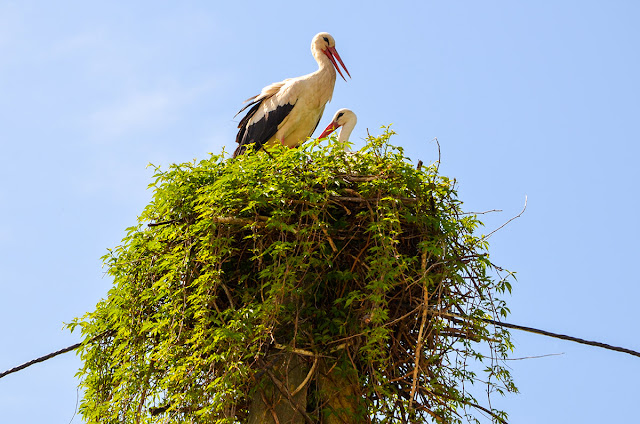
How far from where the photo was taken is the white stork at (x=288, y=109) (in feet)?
23.0

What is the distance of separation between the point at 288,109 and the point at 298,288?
9.19 feet

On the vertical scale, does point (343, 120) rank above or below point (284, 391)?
above

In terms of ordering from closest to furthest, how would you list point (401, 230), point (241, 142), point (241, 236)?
point (401, 230), point (241, 236), point (241, 142)

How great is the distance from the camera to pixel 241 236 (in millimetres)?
4879

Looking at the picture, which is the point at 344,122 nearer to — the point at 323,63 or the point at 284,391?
the point at 323,63

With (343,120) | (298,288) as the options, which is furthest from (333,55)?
(298,288)

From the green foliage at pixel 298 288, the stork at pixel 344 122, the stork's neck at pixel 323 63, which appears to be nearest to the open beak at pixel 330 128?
the stork at pixel 344 122

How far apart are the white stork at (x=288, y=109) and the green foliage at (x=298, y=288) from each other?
A: 6.76ft

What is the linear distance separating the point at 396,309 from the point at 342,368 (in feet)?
1.55

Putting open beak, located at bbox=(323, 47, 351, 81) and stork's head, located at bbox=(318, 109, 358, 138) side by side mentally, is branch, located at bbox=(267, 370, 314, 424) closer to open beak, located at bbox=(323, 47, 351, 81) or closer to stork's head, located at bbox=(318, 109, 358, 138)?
stork's head, located at bbox=(318, 109, 358, 138)

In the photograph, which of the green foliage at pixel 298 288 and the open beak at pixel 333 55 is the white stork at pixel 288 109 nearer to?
the open beak at pixel 333 55

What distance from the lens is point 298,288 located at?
454 cm

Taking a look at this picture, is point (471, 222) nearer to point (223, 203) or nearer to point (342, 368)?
point (342, 368)

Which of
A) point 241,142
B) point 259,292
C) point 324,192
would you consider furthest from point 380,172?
point 241,142
